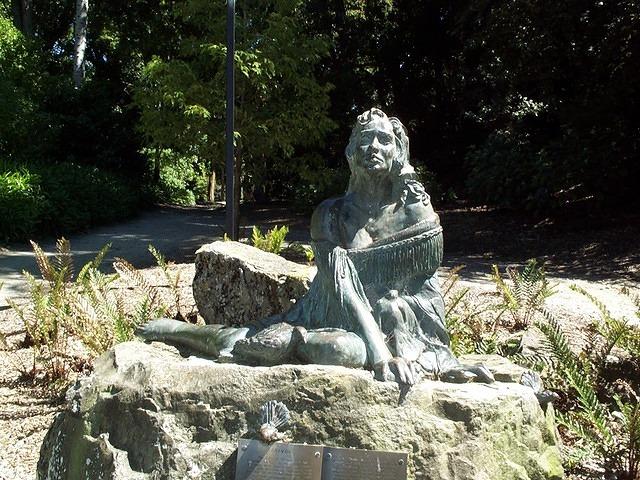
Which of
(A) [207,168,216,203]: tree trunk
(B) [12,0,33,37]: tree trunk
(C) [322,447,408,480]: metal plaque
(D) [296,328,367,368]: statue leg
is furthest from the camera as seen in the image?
(A) [207,168,216,203]: tree trunk

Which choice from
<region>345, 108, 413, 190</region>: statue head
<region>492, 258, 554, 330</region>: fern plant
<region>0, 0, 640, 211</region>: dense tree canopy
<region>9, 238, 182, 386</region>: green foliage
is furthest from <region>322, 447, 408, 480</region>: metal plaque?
<region>0, 0, 640, 211</region>: dense tree canopy

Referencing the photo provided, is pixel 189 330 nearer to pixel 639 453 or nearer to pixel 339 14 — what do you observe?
pixel 639 453

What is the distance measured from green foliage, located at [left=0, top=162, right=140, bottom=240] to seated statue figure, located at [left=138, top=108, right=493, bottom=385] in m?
11.2

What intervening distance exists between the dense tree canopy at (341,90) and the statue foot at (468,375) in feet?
25.4

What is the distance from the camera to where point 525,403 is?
3309 mm

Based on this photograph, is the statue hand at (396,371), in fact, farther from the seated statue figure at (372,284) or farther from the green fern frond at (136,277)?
the green fern frond at (136,277)

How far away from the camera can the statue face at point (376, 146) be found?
3.75 metres

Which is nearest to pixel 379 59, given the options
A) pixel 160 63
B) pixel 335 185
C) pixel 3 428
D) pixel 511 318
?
pixel 335 185

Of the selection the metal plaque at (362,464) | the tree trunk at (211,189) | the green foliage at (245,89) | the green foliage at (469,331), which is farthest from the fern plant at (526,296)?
the tree trunk at (211,189)

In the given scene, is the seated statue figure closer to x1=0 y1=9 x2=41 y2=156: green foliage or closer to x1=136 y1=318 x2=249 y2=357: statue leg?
x1=136 y1=318 x2=249 y2=357: statue leg

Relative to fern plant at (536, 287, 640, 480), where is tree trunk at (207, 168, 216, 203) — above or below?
above

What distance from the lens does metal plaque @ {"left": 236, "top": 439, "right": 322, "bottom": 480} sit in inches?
120

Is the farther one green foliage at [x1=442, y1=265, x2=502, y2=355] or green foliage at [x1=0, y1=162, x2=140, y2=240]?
green foliage at [x1=0, y1=162, x2=140, y2=240]

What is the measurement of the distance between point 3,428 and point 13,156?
1400cm
